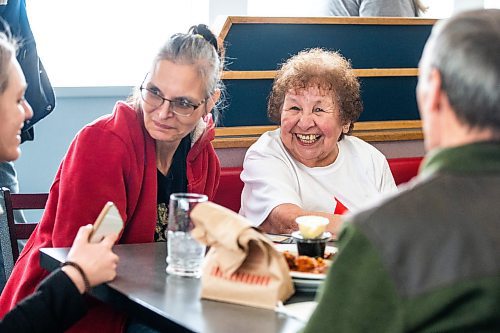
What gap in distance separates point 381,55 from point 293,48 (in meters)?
0.44

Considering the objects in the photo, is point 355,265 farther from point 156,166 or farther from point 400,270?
point 156,166

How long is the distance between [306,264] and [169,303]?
345 mm

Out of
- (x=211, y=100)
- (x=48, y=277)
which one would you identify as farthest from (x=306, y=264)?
(x=211, y=100)

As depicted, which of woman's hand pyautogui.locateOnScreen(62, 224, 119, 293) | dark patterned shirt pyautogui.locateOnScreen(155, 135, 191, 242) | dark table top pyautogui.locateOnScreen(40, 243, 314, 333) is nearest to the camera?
dark table top pyautogui.locateOnScreen(40, 243, 314, 333)

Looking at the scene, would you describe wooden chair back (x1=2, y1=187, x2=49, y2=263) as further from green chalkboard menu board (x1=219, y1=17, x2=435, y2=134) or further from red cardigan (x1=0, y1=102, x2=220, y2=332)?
green chalkboard menu board (x1=219, y1=17, x2=435, y2=134)

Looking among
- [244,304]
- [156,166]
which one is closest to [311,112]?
[156,166]

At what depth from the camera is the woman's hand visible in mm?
2202

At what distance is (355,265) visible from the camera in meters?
1.41

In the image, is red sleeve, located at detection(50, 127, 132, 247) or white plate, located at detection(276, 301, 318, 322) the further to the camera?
red sleeve, located at detection(50, 127, 132, 247)

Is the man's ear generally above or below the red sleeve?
above

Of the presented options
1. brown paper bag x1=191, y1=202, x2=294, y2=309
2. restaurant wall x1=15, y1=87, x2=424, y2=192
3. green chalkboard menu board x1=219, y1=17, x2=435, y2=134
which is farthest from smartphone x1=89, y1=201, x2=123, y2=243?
restaurant wall x1=15, y1=87, x2=424, y2=192

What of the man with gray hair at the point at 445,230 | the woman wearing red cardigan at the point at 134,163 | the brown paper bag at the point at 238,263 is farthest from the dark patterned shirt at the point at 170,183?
the man with gray hair at the point at 445,230

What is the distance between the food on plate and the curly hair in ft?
3.69

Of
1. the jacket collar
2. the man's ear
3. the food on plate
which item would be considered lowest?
the food on plate
